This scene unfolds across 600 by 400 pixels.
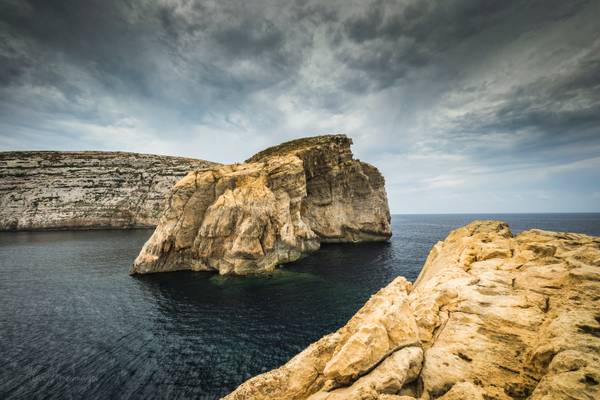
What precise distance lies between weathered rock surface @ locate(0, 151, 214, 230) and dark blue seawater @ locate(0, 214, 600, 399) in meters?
65.9

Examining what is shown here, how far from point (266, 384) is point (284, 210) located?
39599mm

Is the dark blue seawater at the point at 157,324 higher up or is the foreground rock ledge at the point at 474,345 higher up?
the foreground rock ledge at the point at 474,345

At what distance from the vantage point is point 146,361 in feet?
57.1

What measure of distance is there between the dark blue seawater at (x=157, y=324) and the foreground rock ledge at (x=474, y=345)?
9.92m

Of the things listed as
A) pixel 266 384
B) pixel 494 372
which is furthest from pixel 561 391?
pixel 266 384

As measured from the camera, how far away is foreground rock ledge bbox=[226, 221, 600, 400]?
21.6 feet

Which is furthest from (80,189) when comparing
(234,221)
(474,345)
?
(474,345)

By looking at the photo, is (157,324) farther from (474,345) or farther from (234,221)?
(474,345)

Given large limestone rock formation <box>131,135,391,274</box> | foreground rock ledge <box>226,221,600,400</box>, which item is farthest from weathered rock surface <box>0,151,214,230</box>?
foreground rock ledge <box>226,221,600,400</box>

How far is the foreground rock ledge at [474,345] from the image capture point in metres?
6.58

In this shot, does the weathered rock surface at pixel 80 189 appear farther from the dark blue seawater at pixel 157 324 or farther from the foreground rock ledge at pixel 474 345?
the foreground rock ledge at pixel 474 345

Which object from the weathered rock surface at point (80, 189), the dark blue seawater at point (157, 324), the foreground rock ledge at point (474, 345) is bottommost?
the dark blue seawater at point (157, 324)

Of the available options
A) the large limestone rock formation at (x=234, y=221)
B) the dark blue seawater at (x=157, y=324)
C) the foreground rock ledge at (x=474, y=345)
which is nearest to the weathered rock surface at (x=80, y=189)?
the dark blue seawater at (x=157, y=324)

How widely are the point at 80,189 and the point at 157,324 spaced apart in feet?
372
